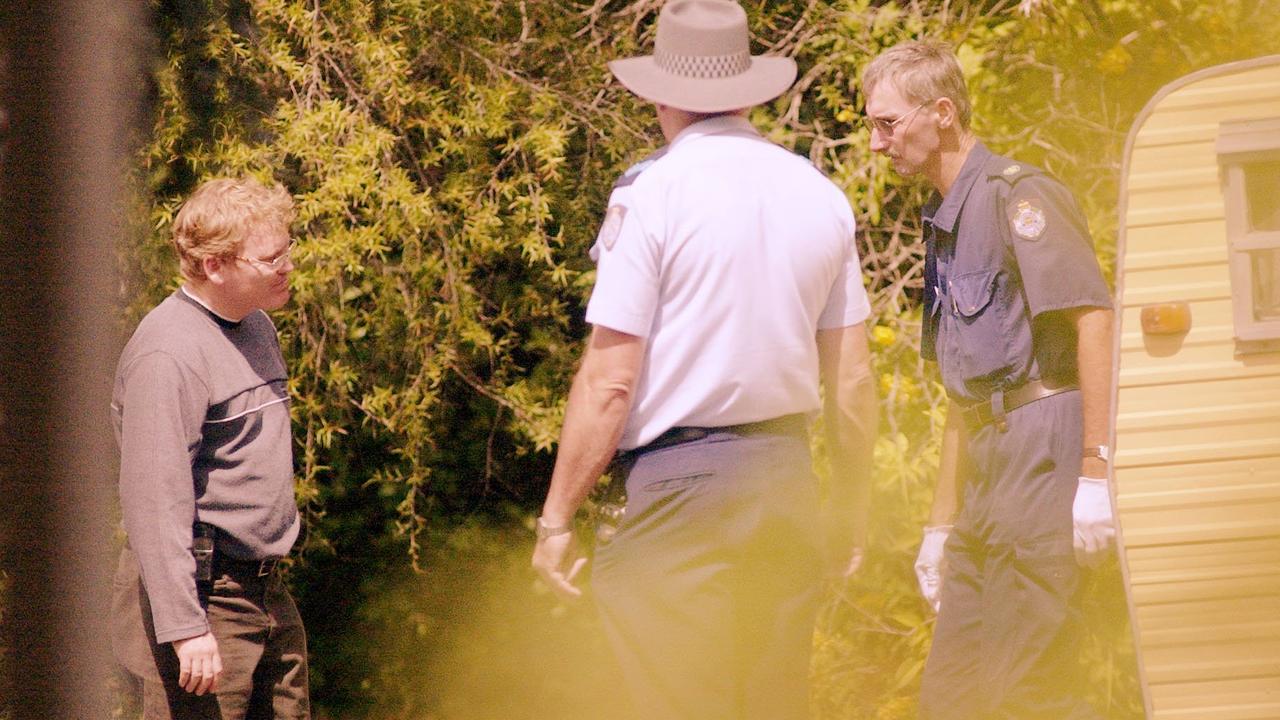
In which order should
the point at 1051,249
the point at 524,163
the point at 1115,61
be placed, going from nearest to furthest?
1. the point at 1051,249
2. the point at 1115,61
3. the point at 524,163

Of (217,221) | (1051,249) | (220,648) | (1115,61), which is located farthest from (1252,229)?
(220,648)

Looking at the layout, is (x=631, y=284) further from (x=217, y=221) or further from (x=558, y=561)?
(x=217, y=221)

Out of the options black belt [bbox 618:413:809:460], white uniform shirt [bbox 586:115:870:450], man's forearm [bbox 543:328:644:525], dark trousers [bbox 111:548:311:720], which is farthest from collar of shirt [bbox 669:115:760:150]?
dark trousers [bbox 111:548:311:720]

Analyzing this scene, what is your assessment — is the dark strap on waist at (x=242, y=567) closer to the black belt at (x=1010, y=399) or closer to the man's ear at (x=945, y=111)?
the black belt at (x=1010, y=399)

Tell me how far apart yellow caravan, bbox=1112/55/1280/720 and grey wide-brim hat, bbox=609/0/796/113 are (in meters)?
0.93

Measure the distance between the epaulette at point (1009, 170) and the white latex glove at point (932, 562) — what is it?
885 millimetres

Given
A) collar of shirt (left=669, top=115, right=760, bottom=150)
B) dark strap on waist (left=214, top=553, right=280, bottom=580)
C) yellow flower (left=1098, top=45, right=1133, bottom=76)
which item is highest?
collar of shirt (left=669, top=115, right=760, bottom=150)

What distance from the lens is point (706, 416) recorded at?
8.30 feet

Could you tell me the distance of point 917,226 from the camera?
437 cm

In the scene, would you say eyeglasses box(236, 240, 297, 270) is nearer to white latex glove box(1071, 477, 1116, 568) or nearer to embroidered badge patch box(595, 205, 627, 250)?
embroidered badge patch box(595, 205, 627, 250)

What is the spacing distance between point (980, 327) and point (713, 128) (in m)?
0.84

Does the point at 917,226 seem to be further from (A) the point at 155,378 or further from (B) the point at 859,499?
(A) the point at 155,378

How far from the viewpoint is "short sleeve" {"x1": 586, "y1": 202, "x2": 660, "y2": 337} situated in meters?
2.48

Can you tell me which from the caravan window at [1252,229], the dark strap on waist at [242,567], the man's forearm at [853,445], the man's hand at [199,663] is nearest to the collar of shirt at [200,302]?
the dark strap on waist at [242,567]
